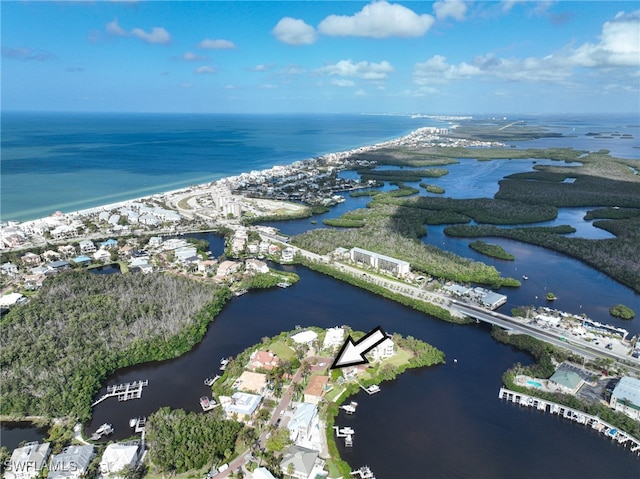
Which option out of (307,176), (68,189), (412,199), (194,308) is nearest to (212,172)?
(307,176)

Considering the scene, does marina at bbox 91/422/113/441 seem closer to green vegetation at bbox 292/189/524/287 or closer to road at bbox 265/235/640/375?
road at bbox 265/235/640/375

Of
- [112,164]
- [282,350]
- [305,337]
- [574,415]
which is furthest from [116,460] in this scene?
[112,164]

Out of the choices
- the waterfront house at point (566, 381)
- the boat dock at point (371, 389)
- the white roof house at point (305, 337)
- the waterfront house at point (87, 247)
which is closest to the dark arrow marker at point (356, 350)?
the boat dock at point (371, 389)

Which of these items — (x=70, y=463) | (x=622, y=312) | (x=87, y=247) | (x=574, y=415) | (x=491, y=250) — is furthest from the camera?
(x=87, y=247)

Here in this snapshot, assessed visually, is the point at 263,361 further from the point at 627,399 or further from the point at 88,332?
the point at 627,399

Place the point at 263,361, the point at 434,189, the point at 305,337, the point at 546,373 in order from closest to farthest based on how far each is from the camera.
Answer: the point at 546,373 → the point at 263,361 → the point at 305,337 → the point at 434,189

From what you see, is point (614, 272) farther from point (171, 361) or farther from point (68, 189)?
point (68, 189)
